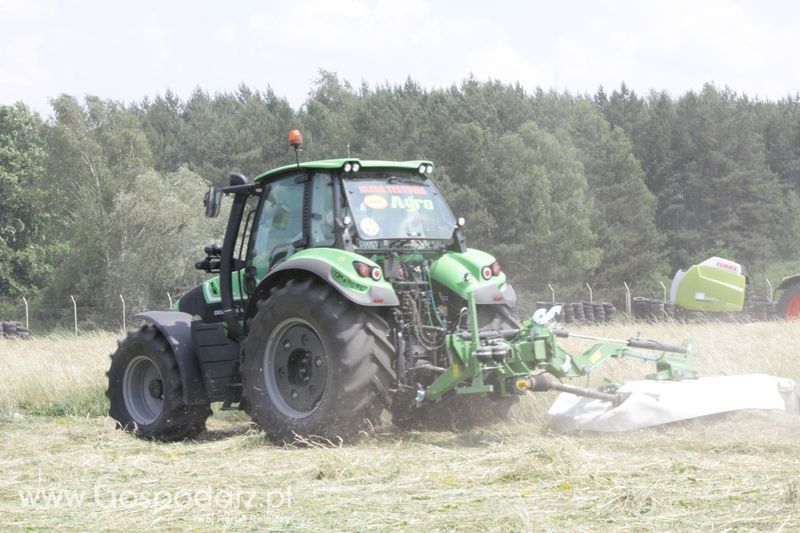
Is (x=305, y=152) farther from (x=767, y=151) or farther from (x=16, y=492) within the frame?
(x=16, y=492)

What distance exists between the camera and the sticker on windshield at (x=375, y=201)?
8.05 metres

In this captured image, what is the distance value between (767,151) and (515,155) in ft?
64.3

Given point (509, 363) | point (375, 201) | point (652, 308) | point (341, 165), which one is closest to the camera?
point (509, 363)

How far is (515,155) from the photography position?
1850 inches

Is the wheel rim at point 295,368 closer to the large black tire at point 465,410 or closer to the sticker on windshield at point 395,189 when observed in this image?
the large black tire at point 465,410

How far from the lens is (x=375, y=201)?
8094 mm

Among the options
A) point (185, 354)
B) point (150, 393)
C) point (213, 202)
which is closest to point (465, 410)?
point (185, 354)

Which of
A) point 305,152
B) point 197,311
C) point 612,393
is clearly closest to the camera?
point 612,393

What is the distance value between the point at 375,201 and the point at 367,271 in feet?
2.88

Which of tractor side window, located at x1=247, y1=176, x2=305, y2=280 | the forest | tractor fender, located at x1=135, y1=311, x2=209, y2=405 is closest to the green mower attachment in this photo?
tractor side window, located at x1=247, y1=176, x2=305, y2=280

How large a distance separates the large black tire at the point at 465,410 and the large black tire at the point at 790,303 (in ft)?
38.7

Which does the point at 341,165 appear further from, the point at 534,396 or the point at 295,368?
the point at 534,396

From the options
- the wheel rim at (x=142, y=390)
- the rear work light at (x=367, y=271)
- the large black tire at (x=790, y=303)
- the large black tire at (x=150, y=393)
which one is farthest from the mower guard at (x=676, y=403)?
the large black tire at (x=790, y=303)

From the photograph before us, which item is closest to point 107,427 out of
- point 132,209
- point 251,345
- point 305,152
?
point 251,345
